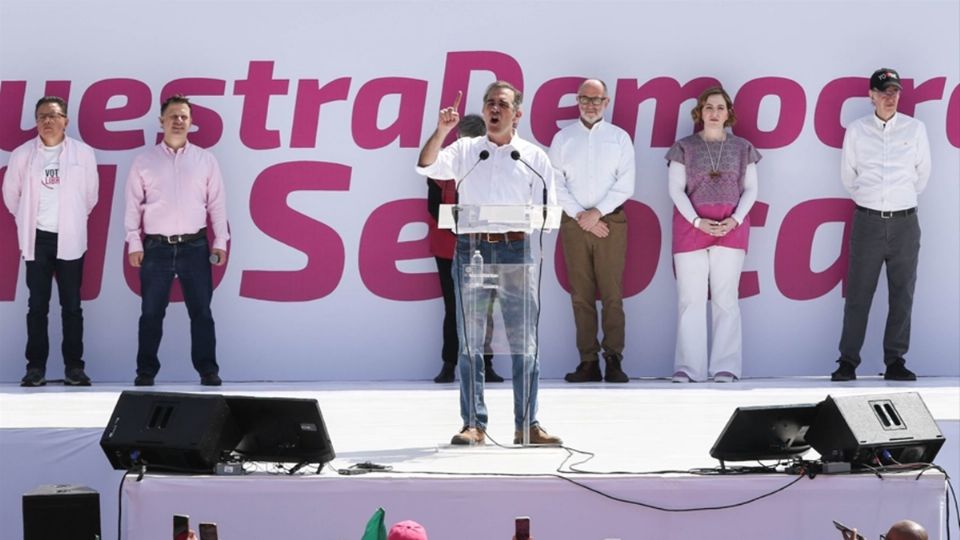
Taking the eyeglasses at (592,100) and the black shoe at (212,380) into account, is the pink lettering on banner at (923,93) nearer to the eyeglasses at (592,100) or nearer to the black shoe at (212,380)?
the eyeglasses at (592,100)

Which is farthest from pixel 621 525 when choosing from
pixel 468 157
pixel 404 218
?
pixel 404 218

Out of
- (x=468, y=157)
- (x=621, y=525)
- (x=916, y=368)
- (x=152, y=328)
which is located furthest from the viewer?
(x=916, y=368)

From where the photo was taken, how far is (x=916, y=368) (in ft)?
29.2

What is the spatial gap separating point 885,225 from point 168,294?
386 cm

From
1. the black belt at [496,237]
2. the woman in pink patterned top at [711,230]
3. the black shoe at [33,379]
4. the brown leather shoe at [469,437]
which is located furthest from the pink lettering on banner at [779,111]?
the black shoe at [33,379]

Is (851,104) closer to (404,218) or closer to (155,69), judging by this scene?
(404,218)

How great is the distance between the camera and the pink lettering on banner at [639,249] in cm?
882

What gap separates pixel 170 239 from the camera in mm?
8328

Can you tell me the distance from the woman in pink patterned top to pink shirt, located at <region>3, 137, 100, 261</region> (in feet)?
10.4

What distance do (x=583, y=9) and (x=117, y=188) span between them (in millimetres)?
2777

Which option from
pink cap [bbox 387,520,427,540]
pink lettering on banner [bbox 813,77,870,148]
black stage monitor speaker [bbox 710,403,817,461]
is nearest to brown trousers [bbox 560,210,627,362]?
pink lettering on banner [bbox 813,77,870,148]

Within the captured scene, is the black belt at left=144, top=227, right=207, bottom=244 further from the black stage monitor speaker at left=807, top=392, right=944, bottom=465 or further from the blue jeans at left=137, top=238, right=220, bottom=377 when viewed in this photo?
the black stage monitor speaker at left=807, top=392, right=944, bottom=465

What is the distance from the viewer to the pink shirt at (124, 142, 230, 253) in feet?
27.3

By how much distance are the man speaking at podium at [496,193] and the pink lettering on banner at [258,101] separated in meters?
2.80
